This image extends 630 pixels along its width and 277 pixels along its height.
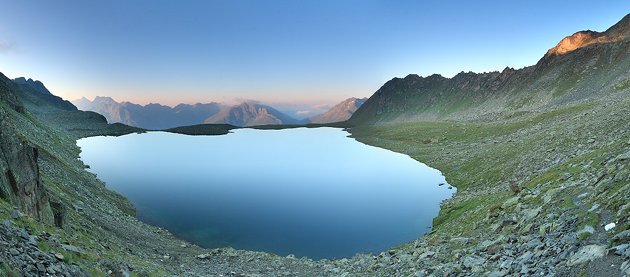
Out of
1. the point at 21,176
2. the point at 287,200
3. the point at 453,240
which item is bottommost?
the point at 287,200

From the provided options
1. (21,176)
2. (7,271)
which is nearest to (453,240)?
(7,271)

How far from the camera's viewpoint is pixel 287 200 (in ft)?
225

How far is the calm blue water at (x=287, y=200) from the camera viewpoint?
48338mm

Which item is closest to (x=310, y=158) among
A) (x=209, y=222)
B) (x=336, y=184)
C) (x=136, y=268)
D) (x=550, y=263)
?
(x=336, y=184)

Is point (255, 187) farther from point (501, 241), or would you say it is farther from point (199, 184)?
point (501, 241)

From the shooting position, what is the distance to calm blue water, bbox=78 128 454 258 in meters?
48.3

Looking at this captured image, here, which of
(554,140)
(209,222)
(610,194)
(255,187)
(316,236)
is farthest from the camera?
(255,187)

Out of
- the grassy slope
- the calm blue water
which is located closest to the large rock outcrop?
the calm blue water

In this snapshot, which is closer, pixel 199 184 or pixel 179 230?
pixel 179 230

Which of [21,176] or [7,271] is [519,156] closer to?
[21,176]

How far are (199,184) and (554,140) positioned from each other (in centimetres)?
7079

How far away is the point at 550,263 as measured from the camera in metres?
14.7

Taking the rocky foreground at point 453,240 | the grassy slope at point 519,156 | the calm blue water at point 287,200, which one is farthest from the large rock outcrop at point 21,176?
the grassy slope at point 519,156

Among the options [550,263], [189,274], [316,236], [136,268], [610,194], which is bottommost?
[316,236]
